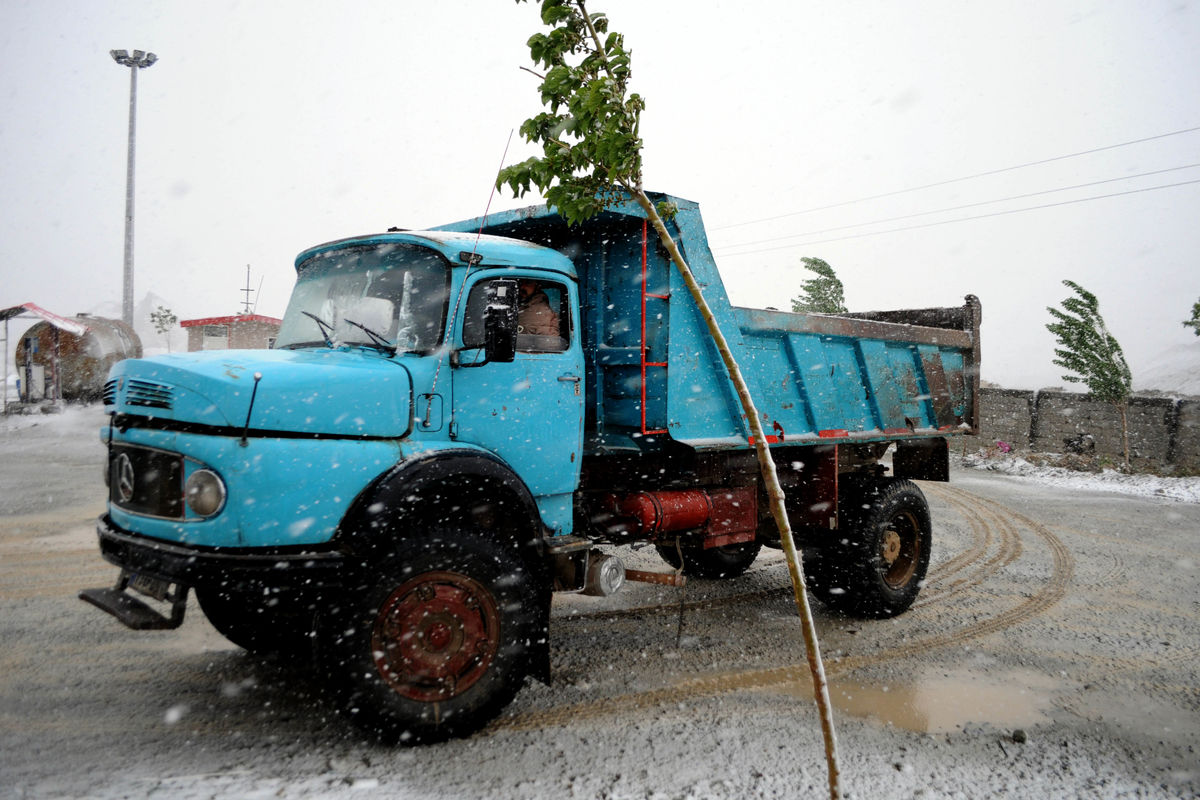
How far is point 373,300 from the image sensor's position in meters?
4.31

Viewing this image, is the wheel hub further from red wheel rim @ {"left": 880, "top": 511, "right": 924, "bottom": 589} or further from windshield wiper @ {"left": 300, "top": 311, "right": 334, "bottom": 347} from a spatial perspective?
windshield wiper @ {"left": 300, "top": 311, "right": 334, "bottom": 347}

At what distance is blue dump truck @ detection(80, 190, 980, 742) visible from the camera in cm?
342

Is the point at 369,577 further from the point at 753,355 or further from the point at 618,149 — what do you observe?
the point at 753,355

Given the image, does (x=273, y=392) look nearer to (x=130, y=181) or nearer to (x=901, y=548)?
(x=901, y=548)

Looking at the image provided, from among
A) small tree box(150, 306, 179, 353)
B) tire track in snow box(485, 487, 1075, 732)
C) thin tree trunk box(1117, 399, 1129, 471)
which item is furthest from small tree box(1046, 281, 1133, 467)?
small tree box(150, 306, 179, 353)

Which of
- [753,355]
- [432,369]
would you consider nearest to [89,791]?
[432,369]

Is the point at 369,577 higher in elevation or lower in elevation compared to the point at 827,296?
lower

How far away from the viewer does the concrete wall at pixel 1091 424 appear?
16.0 m

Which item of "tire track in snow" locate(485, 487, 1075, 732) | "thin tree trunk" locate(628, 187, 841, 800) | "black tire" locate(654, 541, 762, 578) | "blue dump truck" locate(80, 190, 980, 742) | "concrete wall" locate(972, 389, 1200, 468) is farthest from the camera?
"concrete wall" locate(972, 389, 1200, 468)

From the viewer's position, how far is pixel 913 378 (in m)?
7.02

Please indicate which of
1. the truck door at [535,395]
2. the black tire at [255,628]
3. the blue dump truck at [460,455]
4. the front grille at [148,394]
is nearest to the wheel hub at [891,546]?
the blue dump truck at [460,455]

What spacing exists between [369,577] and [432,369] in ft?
3.67

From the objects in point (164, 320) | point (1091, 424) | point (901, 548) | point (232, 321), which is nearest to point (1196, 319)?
point (1091, 424)

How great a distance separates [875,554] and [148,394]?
5328 mm
